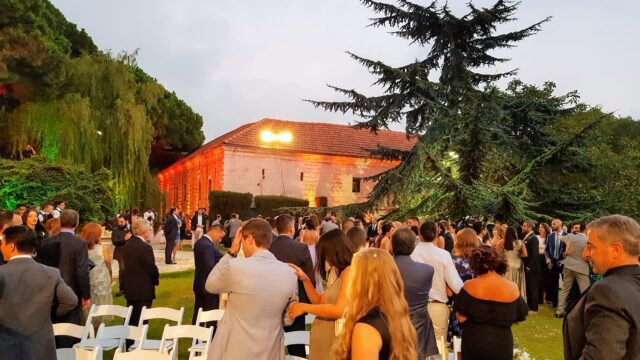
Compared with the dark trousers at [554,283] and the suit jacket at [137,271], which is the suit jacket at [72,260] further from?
the dark trousers at [554,283]

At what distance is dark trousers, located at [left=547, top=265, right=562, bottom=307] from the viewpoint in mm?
12906

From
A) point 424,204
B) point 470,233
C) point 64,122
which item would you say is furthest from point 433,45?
point 470,233

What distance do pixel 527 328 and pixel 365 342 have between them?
9.03 meters

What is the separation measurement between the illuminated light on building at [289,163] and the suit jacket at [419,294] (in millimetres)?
34208

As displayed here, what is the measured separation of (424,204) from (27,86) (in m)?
18.0

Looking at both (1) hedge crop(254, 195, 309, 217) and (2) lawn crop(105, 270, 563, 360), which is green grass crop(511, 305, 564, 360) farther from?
(1) hedge crop(254, 195, 309, 217)

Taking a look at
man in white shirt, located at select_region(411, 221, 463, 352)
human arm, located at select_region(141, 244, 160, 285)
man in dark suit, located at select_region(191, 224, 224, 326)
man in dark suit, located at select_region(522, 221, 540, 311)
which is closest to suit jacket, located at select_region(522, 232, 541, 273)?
man in dark suit, located at select_region(522, 221, 540, 311)

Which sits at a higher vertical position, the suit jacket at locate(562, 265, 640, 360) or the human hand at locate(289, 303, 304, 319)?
the suit jacket at locate(562, 265, 640, 360)

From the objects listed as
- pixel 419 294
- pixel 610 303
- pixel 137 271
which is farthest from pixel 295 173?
pixel 610 303

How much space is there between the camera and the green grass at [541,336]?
888 centimetres

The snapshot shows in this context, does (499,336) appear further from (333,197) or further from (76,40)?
(333,197)

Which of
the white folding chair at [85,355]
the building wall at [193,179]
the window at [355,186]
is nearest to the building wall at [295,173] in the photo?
the window at [355,186]

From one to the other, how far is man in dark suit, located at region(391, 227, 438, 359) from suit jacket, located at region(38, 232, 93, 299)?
12.9 feet

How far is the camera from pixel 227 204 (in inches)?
1414
